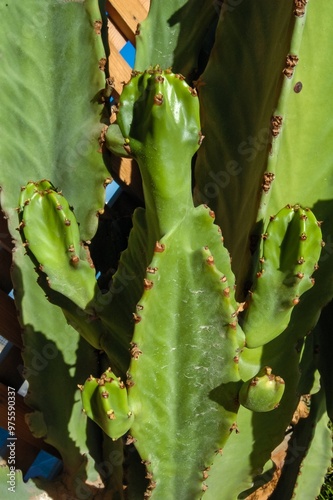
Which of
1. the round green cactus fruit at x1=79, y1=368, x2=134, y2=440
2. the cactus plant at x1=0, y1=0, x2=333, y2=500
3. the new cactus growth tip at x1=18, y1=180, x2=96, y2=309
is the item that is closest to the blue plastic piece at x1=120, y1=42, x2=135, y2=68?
the cactus plant at x1=0, y1=0, x2=333, y2=500

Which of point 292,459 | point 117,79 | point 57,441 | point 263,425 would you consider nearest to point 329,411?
point 263,425

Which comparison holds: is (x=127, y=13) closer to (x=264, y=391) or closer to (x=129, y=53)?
(x=129, y=53)

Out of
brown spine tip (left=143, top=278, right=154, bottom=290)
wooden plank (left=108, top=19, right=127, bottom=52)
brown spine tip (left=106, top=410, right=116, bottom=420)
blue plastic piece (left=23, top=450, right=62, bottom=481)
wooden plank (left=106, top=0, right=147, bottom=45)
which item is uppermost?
wooden plank (left=106, top=0, right=147, bottom=45)

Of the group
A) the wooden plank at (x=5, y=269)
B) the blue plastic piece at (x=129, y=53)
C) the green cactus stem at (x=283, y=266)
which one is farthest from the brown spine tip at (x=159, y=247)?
the blue plastic piece at (x=129, y=53)

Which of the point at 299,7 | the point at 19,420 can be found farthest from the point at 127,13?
the point at 19,420

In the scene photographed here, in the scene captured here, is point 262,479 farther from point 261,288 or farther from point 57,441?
point 261,288

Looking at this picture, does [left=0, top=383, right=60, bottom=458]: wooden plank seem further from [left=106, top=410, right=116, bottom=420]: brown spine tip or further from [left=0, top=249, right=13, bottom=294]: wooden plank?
[left=106, top=410, right=116, bottom=420]: brown spine tip

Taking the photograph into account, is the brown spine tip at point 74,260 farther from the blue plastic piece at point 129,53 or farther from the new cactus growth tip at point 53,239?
the blue plastic piece at point 129,53
